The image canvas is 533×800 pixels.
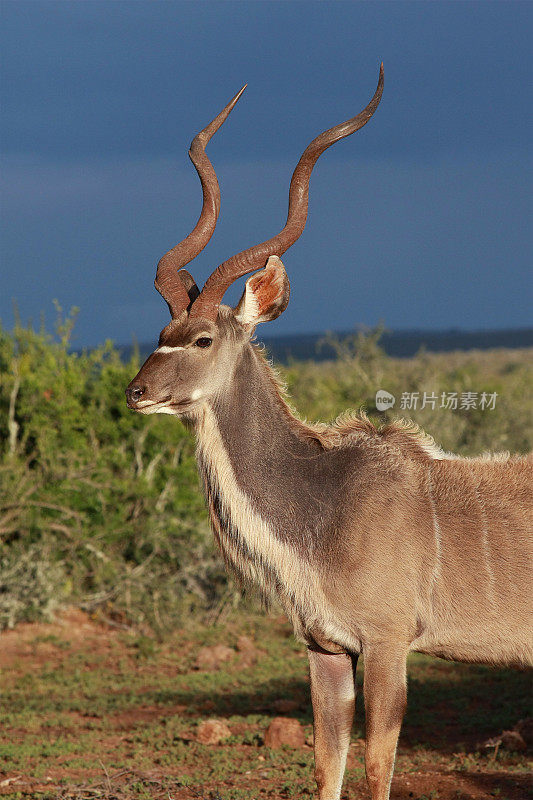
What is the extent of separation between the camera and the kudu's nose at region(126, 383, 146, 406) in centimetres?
427

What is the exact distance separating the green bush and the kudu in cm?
528

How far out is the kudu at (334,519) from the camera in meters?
4.21

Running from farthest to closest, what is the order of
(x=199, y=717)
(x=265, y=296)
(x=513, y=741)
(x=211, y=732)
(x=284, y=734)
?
1. (x=199, y=717)
2. (x=211, y=732)
3. (x=284, y=734)
4. (x=513, y=741)
5. (x=265, y=296)

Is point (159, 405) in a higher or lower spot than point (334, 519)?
higher

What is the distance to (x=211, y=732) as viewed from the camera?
650 cm

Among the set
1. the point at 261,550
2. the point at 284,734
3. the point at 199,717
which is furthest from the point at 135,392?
the point at 199,717

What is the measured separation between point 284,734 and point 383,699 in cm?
238

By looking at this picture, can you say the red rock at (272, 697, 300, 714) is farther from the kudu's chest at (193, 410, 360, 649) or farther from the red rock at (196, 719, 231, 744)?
the kudu's chest at (193, 410, 360, 649)

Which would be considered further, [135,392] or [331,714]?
[331,714]

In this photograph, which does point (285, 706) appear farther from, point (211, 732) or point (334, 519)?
point (334, 519)

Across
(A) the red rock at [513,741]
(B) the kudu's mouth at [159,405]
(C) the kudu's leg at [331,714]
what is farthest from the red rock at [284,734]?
(B) the kudu's mouth at [159,405]

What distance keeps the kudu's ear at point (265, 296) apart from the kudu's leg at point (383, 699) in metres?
1.63

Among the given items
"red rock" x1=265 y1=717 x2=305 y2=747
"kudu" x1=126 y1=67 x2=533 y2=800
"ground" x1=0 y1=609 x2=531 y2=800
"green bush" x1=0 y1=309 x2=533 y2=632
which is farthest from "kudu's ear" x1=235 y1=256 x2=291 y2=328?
"green bush" x1=0 y1=309 x2=533 y2=632

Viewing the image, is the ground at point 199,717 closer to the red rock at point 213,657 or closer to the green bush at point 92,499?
the red rock at point 213,657
